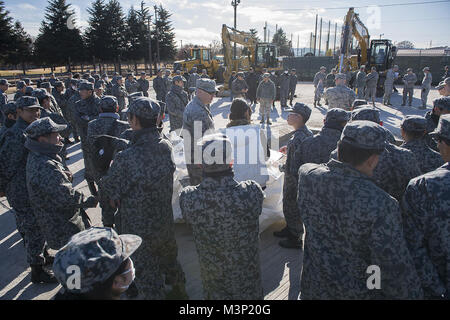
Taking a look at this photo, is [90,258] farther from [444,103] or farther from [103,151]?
[444,103]

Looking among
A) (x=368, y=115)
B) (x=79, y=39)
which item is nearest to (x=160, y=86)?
(x=368, y=115)

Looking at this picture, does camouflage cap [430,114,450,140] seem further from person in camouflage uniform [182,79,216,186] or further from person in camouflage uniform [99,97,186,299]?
person in camouflage uniform [182,79,216,186]

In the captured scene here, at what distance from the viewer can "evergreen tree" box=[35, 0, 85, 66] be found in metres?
33.8

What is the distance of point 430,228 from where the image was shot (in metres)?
1.71

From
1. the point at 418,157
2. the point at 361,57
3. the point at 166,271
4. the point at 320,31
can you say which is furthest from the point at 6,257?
the point at 320,31

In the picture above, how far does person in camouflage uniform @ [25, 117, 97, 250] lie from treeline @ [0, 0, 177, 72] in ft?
119

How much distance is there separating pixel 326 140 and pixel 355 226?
170 cm

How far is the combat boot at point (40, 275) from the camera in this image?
318 cm

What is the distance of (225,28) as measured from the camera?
17609 millimetres

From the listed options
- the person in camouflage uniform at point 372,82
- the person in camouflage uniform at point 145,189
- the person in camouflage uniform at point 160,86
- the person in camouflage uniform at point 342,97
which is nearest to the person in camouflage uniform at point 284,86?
the person in camouflage uniform at point 372,82

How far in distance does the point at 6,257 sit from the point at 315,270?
386cm

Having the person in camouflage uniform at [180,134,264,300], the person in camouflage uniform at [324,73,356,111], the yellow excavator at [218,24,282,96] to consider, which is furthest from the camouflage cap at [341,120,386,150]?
the yellow excavator at [218,24,282,96]

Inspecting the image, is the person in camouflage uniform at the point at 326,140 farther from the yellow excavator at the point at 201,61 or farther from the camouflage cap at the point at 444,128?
the yellow excavator at the point at 201,61
